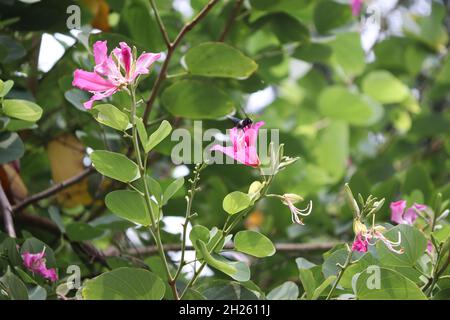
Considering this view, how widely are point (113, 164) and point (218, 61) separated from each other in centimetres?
29

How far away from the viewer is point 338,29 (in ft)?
4.44

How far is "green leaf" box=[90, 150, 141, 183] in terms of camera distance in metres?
0.75

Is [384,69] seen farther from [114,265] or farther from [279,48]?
[114,265]

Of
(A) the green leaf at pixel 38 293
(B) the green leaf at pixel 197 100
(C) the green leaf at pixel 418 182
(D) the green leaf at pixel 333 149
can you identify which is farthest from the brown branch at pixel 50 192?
(D) the green leaf at pixel 333 149

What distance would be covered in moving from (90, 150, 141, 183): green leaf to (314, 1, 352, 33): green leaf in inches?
26.2

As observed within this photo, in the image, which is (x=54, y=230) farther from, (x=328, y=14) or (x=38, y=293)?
(x=328, y=14)

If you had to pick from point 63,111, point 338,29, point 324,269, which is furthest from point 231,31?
point 324,269

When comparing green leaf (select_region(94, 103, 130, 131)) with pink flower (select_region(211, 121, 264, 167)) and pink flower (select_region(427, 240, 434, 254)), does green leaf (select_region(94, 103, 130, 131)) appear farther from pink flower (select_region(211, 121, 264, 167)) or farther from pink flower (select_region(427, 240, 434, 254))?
pink flower (select_region(427, 240, 434, 254))

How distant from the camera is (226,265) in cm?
73

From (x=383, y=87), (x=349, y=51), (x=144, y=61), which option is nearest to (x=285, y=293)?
(x=144, y=61)

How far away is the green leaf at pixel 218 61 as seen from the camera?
0.98 meters
